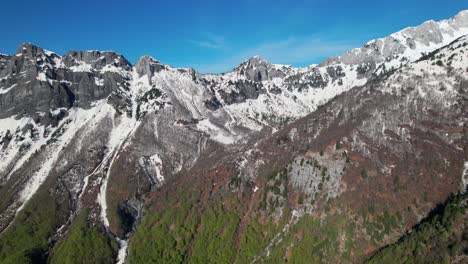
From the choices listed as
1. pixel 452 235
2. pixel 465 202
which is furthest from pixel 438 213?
pixel 452 235

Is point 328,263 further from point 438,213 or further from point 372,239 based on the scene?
point 438,213

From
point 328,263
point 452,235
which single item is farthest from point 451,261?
point 328,263

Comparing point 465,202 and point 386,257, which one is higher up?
point 465,202

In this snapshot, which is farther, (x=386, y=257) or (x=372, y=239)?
(x=372, y=239)

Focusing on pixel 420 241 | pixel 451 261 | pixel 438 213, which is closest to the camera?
pixel 451 261

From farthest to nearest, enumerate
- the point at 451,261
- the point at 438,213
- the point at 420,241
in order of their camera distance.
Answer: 1. the point at 438,213
2. the point at 420,241
3. the point at 451,261

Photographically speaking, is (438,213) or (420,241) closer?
(420,241)

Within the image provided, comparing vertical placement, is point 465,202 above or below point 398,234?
above

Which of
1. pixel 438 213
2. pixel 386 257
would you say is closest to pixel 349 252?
pixel 386 257

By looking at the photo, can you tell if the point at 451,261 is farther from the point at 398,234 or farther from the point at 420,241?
the point at 398,234

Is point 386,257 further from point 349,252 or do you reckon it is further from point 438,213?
point 438,213
